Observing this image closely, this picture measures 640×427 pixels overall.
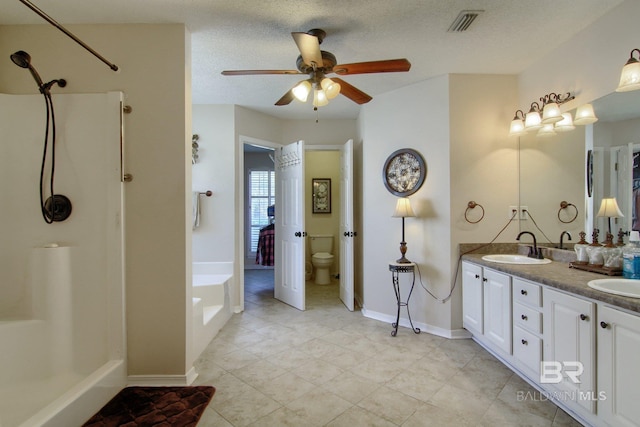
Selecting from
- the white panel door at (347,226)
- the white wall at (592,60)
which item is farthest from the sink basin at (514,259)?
the white panel door at (347,226)

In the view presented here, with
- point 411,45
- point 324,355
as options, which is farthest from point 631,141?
point 324,355

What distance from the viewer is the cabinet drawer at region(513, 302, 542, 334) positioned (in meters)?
1.89

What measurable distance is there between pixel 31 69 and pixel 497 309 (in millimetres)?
3584

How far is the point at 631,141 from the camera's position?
188 cm

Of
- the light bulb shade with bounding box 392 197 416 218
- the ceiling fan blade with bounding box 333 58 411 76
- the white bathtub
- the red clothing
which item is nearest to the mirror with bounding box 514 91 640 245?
the light bulb shade with bounding box 392 197 416 218

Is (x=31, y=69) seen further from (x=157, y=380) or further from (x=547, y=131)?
(x=547, y=131)

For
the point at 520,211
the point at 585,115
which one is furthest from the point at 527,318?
the point at 585,115

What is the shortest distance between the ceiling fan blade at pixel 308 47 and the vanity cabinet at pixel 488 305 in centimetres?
206

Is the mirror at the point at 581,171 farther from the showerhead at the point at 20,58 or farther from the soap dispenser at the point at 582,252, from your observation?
the showerhead at the point at 20,58

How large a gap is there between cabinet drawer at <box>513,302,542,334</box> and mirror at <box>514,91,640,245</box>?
2.52 feet

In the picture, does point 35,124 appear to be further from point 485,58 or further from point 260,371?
point 485,58

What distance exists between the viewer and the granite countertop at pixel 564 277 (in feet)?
4.51

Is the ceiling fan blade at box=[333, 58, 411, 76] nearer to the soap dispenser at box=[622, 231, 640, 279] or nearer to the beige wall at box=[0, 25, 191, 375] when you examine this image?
the beige wall at box=[0, 25, 191, 375]

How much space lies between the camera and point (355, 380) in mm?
2102
